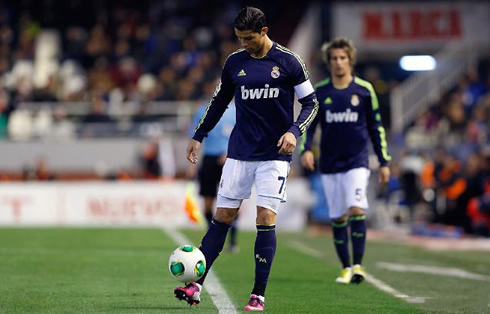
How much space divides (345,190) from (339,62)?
1.33m

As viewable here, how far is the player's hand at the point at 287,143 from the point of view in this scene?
26.3 feet

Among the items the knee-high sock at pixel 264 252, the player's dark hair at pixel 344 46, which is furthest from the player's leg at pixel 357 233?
the knee-high sock at pixel 264 252

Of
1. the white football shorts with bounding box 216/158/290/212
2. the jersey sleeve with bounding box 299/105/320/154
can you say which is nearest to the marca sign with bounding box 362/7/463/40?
the jersey sleeve with bounding box 299/105/320/154

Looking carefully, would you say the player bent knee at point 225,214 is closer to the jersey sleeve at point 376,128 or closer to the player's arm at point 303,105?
the player's arm at point 303,105

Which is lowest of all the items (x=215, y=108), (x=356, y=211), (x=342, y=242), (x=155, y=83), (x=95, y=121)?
(x=342, y=242)

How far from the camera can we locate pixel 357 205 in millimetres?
10812

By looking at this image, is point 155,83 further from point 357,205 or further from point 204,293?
point 204,293

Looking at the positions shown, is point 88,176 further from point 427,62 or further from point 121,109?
point 427,62

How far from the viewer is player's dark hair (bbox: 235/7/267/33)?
7852mm

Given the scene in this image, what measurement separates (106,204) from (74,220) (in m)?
0.79

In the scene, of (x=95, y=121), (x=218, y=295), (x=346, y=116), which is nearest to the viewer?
(x=218, y=295)

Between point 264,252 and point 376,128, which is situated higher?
point 376,128

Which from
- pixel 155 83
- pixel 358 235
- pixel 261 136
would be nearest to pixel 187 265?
pixel 261 136

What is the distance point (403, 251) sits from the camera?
15945 mm
